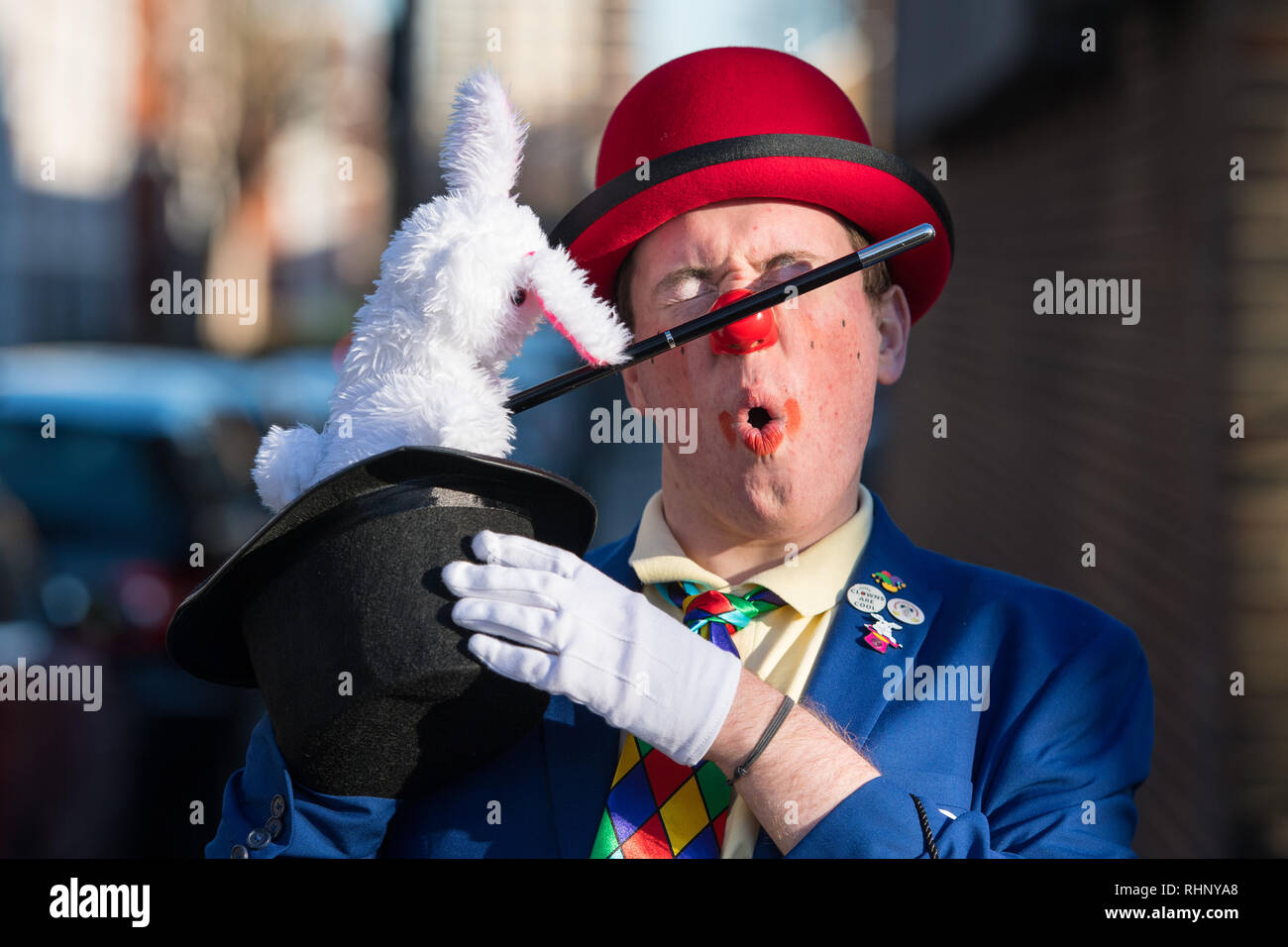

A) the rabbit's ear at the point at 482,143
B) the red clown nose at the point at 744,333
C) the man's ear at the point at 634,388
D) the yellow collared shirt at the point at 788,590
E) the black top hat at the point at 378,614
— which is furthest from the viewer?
the man's ear at the point at 634,388

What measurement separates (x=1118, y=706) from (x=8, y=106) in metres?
14.8

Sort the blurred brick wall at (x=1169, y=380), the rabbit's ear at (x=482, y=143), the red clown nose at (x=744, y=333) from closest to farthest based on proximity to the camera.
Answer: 1. the rabbit's ear at (x=482, y=143)
2. the red clown nose at (x=744, y=333)
3. the blurred brick wall at (x=1169, y=380)

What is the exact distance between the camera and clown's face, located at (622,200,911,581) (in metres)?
1.95

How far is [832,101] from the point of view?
213 centimetres

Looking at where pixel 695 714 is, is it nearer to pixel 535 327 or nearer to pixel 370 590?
pixel 370 590

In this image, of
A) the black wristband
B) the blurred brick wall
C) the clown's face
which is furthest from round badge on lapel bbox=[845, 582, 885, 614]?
the blurred brick wall

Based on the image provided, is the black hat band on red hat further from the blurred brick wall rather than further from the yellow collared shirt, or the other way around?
the blurred brick wall

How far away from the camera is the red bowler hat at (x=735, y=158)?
6.48 ft

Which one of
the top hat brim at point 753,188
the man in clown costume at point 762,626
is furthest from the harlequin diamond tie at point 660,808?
the top hat brim at point 753,188

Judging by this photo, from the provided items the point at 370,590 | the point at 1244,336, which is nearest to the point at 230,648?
the point at 370,590

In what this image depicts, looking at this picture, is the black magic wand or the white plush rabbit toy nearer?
the white plush rabbit toy

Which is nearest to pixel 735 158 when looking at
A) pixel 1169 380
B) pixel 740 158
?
pixel 740 158

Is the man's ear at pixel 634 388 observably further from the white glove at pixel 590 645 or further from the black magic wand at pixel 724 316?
the white glove at pixel 590 645

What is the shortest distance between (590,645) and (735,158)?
814mm
